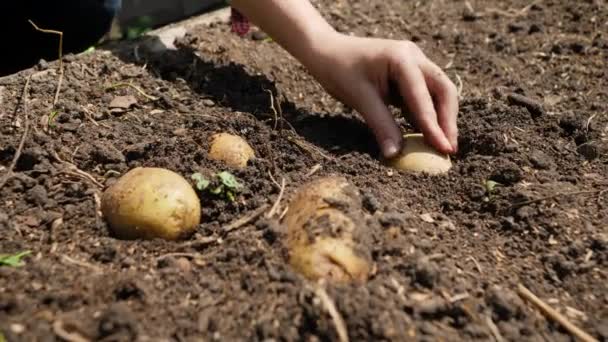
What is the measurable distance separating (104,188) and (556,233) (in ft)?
5.08

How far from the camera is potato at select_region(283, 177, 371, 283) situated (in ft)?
5.27

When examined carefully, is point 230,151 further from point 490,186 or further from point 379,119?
point 490,186

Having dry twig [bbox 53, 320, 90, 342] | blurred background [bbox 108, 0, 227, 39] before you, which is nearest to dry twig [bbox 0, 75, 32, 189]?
dry twig [bbox 53, 320, 90, 342]

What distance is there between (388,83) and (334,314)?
1.19 metres

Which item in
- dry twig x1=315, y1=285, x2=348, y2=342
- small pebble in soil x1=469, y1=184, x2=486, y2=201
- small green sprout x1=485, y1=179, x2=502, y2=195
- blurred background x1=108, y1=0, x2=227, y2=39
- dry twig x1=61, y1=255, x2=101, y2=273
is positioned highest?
small green sprout x1=485, y1=179, x2=502, y2=195

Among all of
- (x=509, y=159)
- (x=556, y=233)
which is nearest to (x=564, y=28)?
(x=509, y=159)

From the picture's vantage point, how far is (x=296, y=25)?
253 centimetres

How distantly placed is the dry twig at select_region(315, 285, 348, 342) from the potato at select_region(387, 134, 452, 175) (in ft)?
2.83

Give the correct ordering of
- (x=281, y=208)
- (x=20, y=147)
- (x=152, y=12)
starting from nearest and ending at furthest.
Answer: (x=281, y=208)
(x=20, y=147)
(x=152, y=12)

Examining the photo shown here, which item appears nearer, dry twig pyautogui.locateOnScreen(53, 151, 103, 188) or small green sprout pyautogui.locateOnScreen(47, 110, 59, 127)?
dry twig pyautogui.locateOnScreen(53, 151, 103, 188)

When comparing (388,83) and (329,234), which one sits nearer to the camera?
(329,234)

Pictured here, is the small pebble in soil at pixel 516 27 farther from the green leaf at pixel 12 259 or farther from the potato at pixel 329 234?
the green leaf at pixel 12 259

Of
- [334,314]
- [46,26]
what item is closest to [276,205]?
[334,314]

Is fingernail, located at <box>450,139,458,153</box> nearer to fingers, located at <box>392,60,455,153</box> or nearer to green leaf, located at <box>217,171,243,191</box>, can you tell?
fingers, located at <box>392,60,455,153</box>
